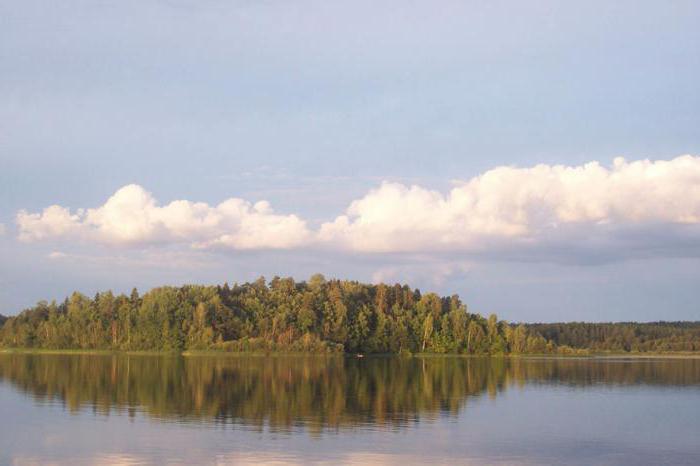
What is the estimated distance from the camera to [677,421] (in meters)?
44.2

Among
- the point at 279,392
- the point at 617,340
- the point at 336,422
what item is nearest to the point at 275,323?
the point at 279,392

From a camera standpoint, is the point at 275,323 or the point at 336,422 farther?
the point at 275,323

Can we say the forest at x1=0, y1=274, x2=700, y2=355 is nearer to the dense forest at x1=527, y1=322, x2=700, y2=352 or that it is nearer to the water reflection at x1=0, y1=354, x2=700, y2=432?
the dense forest at x1=527, y1=322, x2=700, y2=352

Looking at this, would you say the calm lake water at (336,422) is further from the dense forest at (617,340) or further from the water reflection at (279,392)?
the dense forest at (617,340)

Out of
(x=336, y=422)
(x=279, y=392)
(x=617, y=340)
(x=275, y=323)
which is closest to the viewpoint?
(x=336, y=422)

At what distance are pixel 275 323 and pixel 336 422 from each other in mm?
103524

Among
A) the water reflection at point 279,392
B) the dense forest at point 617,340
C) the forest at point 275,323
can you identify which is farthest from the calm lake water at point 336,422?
the dense forest at point 617,340

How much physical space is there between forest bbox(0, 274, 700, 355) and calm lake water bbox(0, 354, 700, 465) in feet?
235

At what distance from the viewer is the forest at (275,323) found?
460 ft

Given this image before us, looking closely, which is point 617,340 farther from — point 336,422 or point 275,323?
point 336,422

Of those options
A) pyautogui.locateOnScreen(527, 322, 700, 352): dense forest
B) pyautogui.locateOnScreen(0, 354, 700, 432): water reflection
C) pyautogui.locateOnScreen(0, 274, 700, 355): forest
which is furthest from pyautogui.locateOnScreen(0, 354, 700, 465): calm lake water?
pyautogui.locateOnScreen(527, 322, 700, 352): dense forest

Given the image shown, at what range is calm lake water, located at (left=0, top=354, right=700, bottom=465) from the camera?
30.6 meters

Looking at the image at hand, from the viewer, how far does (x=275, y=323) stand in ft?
464

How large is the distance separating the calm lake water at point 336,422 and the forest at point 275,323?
71567mm
